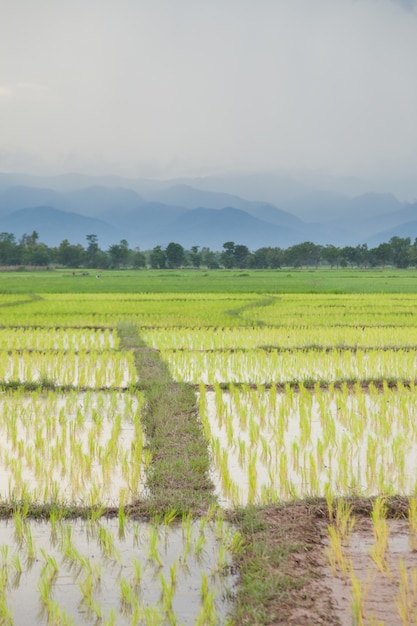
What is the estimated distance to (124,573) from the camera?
285 cm

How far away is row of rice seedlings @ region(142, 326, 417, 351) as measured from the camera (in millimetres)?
9703

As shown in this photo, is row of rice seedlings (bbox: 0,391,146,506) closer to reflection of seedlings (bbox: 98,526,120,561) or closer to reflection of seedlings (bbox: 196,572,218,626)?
reflection of seedlings (bbox: 98,526,120,561)

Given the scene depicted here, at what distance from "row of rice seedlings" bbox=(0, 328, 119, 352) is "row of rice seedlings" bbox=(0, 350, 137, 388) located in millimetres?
491

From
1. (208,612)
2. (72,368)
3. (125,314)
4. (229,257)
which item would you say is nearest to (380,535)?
(208,612)

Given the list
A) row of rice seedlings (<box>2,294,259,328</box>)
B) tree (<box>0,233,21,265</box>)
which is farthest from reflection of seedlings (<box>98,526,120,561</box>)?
tree (<box>0,233,21,265</box>)

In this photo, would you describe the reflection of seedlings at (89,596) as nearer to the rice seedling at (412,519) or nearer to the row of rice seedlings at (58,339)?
the rice seedling at (412,519)

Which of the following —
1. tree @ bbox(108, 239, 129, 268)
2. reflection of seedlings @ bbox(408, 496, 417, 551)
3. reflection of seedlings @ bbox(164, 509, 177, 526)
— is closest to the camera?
reflection of seedlings @ bbox(408, 496, 417, 551)

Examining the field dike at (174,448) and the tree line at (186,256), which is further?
the tree line at (186,256)

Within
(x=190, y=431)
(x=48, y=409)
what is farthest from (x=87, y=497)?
(x=48, y=409)

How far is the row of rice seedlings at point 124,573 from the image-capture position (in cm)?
254

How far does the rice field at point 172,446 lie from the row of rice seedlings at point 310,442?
0.02 metres

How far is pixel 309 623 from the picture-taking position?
2445 mm

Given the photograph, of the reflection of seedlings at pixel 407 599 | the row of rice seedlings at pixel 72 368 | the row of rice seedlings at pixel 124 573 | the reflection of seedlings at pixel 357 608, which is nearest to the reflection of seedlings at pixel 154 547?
the row of rice seedlings at pixel 124 573

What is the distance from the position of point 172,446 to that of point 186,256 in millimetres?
77830
